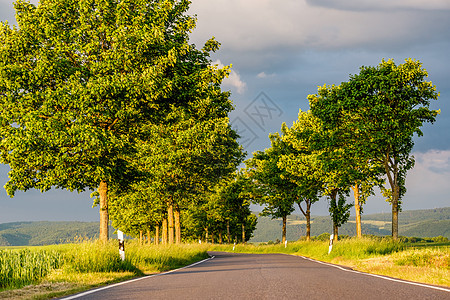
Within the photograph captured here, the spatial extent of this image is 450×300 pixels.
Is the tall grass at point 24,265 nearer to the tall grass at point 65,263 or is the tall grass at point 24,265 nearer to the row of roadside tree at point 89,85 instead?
the tall grass at point 65,263

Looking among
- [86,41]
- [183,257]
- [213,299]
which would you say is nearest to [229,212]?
[183,257]

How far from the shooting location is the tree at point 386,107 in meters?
24.2

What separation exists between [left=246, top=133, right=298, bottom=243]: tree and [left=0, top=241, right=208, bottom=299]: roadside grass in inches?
1174

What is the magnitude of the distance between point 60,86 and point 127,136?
12.9ft

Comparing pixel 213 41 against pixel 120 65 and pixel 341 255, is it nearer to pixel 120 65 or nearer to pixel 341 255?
pixel 120 65

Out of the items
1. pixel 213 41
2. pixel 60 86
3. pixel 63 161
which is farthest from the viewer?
pixel 213 41

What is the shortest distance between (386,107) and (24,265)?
20.6 metres

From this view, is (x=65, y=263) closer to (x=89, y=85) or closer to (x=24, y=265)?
(x=24, y=265)

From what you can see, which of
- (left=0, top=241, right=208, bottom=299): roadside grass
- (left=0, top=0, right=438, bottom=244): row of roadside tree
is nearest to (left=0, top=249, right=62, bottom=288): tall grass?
(left=0, top=241, right=208, bottom=299): roadside grass

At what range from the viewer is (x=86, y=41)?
17656 millimetres

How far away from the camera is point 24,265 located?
10578mm

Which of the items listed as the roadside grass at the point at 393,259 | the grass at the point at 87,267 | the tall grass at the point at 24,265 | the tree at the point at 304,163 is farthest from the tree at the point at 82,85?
the tree at the point at 304,163

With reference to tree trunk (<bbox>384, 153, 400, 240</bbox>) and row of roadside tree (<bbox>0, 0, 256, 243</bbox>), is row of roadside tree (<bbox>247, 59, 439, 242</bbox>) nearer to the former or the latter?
tree trunk (<bbox>384, 153, 400, 240</bbox>)

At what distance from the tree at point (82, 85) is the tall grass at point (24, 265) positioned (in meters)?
4.61
